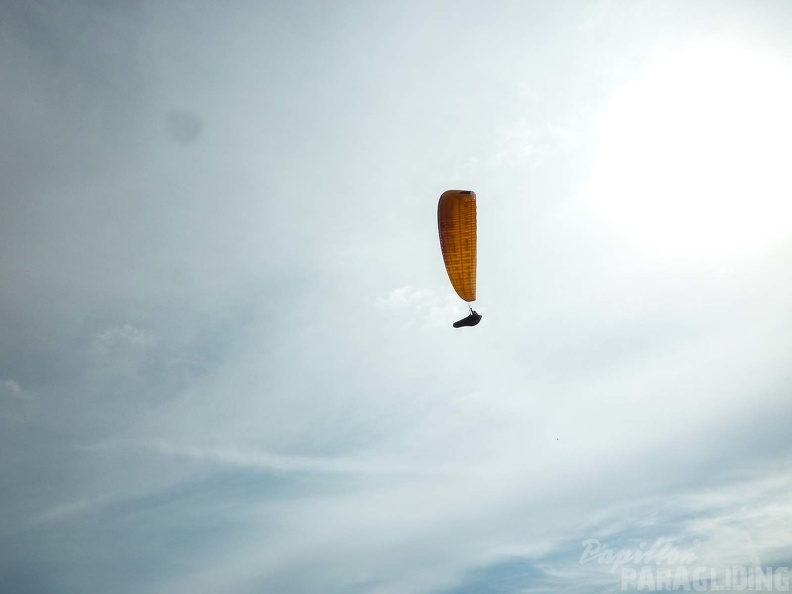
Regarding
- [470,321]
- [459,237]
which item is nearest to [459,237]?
[459,237]

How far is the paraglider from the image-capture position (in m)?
41.6

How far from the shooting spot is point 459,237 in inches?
1658

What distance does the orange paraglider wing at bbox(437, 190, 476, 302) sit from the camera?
4159 cm

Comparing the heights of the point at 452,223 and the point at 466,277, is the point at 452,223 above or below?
above

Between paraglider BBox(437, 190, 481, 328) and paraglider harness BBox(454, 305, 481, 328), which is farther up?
paraglider BBox(437, 190, 481, 328)

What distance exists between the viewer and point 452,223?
137 feet

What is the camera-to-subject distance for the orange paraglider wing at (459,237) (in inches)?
1638

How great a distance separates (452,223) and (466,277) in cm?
524

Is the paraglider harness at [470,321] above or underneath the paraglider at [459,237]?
underneath

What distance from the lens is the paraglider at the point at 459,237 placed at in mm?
41594

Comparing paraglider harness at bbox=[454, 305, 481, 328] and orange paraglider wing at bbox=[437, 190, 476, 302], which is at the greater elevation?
orange paraglider wing at bbox=[437, 190, 476, 302]

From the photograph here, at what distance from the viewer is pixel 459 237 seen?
42.1 m

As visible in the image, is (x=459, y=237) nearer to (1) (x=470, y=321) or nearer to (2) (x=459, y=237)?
(2) (x=459, y=237)
